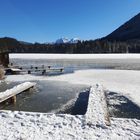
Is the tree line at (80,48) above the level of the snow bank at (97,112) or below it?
above

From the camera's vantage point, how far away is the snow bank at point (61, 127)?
8484mm

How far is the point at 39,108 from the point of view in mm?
13734

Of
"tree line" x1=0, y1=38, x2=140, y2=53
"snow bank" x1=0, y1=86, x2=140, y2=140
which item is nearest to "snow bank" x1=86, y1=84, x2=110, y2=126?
"snow bank" x1=0, y1=86, x2=140, y2=140

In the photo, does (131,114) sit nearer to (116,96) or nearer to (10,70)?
(116,96)

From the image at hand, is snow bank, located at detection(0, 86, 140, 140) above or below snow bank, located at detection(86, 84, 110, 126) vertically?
below

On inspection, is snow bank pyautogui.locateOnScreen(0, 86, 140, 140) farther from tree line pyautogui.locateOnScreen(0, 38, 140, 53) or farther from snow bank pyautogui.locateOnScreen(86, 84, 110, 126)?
tree line pyautogui.locateOnScreen(0, 38, 140, 53)

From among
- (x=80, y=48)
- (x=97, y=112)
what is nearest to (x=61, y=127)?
(x=97, y=112)

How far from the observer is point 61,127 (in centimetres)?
924

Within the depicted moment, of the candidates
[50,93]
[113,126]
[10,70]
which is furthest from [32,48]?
[113,126]

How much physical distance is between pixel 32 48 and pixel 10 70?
112986 mm

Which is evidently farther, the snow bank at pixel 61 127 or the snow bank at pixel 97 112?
the snow bank at pixel 97 112

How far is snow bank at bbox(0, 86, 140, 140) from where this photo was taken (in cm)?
848

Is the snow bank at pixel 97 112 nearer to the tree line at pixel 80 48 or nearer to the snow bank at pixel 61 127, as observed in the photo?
the snow bank at pixel 61 127

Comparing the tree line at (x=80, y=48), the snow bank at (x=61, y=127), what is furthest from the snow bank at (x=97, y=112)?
the tree line at (x=80, y=48)
